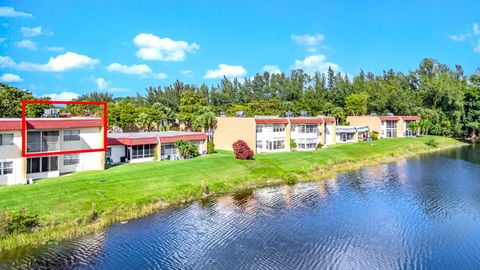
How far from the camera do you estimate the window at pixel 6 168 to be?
→ 112 feet

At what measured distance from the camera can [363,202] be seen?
122 feet

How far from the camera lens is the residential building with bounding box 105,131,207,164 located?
47.3m

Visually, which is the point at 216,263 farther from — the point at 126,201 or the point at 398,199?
the point at 398,199

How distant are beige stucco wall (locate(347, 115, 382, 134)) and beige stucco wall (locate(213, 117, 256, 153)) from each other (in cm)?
4306

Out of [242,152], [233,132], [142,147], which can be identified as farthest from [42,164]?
[233,132]

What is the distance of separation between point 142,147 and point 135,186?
13.8 metres

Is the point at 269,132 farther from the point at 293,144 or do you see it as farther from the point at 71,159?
the point at 71,159

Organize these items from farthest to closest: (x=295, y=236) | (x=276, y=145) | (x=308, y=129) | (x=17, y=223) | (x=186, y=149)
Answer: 1. (x=308, y=129)
2. (x=276, y=145)
3. (x=186, y=149)
4. (x=295, y=236)
5. (x=17, y=223)

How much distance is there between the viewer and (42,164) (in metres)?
37.5

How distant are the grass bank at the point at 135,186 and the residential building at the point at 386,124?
3382cm

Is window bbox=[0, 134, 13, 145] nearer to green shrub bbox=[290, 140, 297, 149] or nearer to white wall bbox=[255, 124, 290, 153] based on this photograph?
white wall bbox=[255, 124, 290, 153]

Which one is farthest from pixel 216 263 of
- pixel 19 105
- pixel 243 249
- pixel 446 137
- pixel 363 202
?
pixel 446 137

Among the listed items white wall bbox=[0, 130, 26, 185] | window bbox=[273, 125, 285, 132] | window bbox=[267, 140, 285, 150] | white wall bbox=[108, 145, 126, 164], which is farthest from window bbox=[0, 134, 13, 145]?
window bbox=[273, 125, 285, 132]

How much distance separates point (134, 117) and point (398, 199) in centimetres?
6011
